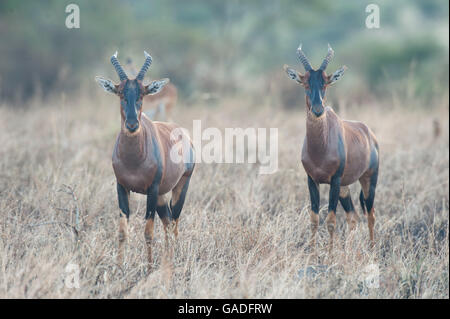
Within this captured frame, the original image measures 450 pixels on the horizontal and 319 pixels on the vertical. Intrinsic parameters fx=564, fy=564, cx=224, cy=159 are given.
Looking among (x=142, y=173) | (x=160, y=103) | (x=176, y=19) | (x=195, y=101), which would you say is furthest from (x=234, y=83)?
(x=142, y=173)

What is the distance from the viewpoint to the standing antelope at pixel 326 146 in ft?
16.6

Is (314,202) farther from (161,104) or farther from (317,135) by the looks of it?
(161,104)

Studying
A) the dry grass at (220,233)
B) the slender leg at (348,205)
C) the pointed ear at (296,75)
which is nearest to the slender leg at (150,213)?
the dry grass at (220,233)

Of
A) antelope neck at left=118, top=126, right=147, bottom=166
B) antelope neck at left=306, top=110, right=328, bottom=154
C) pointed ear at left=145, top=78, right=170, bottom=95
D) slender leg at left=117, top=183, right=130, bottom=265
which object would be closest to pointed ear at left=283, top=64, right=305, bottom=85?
antelope neck at left=306, top=110, right=328, bottom=154

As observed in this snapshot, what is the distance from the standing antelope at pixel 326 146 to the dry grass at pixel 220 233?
1.64 feet

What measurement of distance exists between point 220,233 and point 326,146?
1367 millimetres

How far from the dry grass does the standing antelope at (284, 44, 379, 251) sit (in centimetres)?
50

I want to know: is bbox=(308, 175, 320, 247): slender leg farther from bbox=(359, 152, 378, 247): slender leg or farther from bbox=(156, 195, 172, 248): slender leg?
bbox=(156, 195, 172, 248): slender leg

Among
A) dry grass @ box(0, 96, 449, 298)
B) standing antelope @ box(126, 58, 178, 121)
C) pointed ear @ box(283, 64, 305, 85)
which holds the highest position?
standing antelope @ box(126, 58, 178, 121)

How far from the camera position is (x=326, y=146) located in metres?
5.30

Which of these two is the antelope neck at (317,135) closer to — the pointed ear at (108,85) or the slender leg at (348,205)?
the slender leg at (348,205)

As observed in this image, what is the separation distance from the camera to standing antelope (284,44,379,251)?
5059mm
